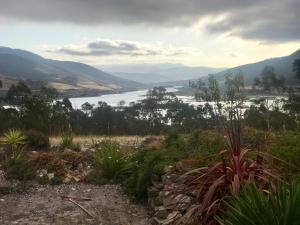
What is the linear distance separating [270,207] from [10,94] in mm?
48606

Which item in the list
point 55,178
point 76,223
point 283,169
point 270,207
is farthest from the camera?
point 55,178

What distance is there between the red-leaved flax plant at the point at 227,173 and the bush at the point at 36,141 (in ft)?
28.7

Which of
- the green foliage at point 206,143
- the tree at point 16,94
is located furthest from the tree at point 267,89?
the tree at point 16,94

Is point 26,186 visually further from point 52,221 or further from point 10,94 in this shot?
point 10,94

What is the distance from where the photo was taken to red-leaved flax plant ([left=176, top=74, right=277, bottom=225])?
4523 millimetres

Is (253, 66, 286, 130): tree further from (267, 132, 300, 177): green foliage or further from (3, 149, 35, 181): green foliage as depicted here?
(3, 149, 35, 181): green foliage

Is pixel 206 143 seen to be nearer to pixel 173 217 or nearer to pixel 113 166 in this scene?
pixel 113 166

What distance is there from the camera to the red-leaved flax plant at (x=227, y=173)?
4.52 m

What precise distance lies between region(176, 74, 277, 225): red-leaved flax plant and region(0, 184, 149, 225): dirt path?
7.56 ft

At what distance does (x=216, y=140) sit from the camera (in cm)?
828

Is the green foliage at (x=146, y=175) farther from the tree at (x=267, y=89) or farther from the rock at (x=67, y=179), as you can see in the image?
the tree at (x=267, y=89)

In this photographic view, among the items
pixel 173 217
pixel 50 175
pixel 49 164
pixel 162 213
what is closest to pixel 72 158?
pixel 49 164

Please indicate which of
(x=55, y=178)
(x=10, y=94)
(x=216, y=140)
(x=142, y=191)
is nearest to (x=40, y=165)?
(x=55, y=178)

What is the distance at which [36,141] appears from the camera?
1304cm
